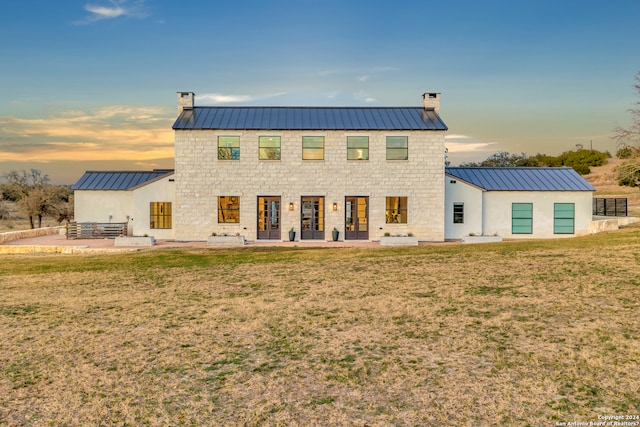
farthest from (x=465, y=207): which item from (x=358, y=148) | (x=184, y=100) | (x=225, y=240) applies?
(x=184, y=100)

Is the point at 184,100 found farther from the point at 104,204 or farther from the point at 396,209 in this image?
the point at 396,209

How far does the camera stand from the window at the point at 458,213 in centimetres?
2778

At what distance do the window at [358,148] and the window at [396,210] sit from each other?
2.88 m

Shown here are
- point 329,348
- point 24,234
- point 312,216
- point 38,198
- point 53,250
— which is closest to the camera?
point 329,348

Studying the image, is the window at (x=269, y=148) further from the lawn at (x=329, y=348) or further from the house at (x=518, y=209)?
the lawn at (x=329, y=348)

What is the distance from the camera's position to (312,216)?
87.7 ft

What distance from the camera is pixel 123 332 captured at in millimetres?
8047

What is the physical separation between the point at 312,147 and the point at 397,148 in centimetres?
482

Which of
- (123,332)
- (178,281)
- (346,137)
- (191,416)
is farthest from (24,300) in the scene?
(346,137)

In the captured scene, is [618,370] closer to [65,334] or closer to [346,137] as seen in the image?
[65,334]

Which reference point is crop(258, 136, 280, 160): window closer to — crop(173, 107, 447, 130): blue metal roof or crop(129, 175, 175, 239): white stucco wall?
crop(173, 107, 447, 130): blue metal roof

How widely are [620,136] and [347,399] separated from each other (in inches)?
1050

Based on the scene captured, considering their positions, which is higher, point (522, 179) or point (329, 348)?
point (522, 179)

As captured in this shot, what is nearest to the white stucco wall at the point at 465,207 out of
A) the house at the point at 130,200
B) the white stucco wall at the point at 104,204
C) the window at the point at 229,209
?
the window at the point at 229,209
